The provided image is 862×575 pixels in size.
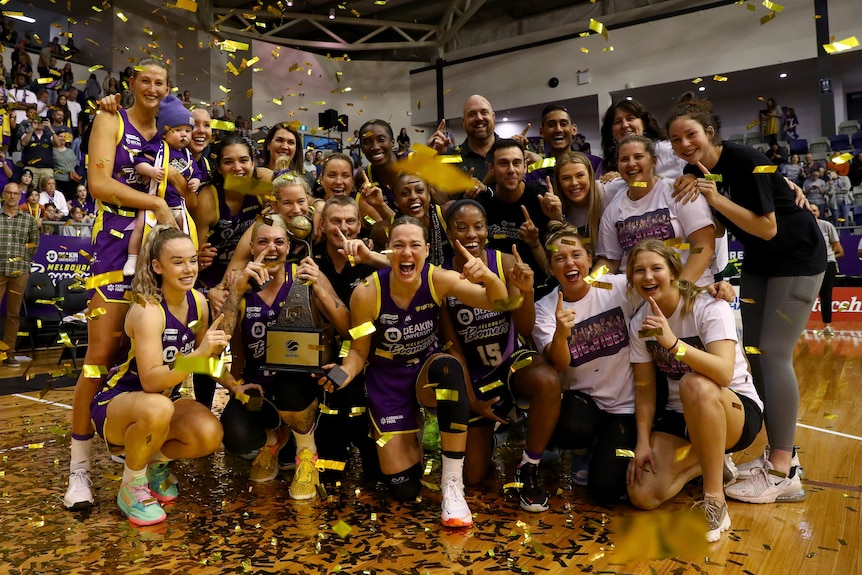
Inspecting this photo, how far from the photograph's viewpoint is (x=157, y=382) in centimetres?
248

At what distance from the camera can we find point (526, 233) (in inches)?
121

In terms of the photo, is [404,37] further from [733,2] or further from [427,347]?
[427,347]

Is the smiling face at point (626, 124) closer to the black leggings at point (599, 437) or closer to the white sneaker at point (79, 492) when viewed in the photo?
the black leggings at point (599, 437)

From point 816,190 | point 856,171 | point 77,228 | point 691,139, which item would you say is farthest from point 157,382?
point 856,171

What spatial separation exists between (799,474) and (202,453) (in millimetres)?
2550

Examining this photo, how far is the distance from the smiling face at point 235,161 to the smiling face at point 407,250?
1058 millimetres

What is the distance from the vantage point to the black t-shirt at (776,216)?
8.74ft

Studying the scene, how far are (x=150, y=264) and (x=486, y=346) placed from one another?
1.51 metres

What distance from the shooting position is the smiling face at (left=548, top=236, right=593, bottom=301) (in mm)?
2760

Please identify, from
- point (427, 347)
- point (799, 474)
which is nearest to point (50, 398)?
point (427, 347)

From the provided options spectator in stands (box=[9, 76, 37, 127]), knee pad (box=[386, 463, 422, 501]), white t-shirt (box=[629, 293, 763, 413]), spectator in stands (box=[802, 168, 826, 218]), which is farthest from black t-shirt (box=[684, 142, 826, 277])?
spectator in stands (box=[9, 76, 37, 127])

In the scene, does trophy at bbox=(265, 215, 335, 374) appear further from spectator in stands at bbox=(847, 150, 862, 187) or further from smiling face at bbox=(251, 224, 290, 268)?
spectator in stands at bbox=(847, 150, 862, 187)

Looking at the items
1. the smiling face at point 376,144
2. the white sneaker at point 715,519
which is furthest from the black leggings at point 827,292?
the white sneaker at point 715,519

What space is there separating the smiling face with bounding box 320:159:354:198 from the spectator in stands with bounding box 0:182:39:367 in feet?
16.1
